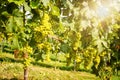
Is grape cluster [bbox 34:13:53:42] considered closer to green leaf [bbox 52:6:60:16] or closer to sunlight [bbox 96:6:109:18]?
green leaf [bbox 52:6:60:16]

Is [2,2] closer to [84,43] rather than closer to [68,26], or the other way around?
[68,26]

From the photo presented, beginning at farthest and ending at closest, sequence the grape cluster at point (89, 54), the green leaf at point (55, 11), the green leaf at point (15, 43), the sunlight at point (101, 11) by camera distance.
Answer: the grape cluster at point (89, 54) < the sunlight at point (101, 11) < the green leaf at point (55, 11) < the green leaf at point (15, 43)

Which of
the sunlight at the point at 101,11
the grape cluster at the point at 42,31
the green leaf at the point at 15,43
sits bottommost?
the green leaf at the point at 15,43

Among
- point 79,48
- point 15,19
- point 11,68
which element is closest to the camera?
point 15,19

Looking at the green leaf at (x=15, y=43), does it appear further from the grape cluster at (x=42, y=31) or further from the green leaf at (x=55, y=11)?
the green leaf at (x=55, y=11)

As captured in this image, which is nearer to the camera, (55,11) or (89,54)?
(55,11)

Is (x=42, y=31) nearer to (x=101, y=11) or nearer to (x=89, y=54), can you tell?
(x=101, y=11)

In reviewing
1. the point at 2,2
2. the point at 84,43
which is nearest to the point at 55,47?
the point at 84,43

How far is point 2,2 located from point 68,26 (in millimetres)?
908

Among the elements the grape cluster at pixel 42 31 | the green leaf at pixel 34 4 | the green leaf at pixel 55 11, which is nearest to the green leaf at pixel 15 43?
the grape cluster at pixel 42 31

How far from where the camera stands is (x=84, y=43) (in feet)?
12.9

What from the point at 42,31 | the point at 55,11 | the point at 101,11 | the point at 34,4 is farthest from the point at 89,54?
the point at 34,4

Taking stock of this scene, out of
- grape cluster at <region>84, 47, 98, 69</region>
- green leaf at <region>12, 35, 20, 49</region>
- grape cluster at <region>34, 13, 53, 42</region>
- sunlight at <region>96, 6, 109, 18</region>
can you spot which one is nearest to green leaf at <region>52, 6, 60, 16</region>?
grape cluster at <region>34, 13, 53, 42</region>

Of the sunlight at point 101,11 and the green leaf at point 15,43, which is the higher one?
the sunlight at point 101,11
